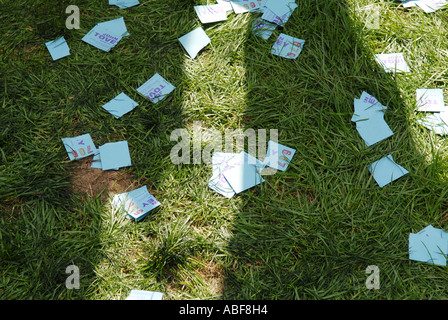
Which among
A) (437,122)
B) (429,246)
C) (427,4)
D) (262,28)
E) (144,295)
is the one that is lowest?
(144,295)

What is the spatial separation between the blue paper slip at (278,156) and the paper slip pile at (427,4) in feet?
4.99

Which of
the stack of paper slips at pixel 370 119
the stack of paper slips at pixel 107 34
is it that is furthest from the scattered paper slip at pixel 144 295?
the stack of paper slips at pixel 107 34

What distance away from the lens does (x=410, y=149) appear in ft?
7.13

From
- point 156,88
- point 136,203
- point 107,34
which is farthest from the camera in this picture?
point 107,34

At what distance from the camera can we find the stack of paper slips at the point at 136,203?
1957 millimetres

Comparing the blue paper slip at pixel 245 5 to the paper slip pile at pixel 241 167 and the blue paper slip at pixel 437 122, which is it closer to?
the paper slip pile at pixel 241 167

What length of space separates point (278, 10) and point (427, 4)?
42.1 inches

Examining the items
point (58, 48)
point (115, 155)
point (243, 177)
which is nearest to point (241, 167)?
point (243, 177)

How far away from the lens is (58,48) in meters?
2.60

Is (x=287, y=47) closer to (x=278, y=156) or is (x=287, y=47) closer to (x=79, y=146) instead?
(x=278, y=156)

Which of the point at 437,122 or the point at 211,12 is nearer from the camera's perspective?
the point at 437,122
